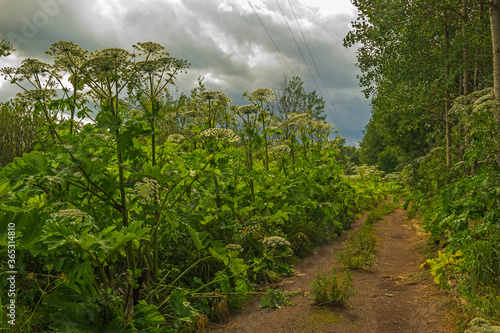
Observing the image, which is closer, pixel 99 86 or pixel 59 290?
pixel 59 290

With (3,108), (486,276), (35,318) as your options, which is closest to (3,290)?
(35,318)

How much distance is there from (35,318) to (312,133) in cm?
692

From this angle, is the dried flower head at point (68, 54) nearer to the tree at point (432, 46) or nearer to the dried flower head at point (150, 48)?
the dried flower head at point (150, 48)

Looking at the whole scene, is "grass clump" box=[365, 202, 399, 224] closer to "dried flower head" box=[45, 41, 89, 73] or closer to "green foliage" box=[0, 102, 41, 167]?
"dried flower head" box=[45, 41, 89, 73]

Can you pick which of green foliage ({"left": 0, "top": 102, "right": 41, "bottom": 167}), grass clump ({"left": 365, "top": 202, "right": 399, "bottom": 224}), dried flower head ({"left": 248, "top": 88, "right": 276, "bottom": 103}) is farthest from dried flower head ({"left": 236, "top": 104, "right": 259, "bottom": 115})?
green foliage ({"left": 0, "top": 102, "right": 41, "bottom": 167})

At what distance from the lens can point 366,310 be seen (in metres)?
3.89

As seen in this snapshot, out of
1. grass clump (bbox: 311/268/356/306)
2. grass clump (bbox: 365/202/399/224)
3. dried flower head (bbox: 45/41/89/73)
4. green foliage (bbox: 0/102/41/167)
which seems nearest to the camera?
dried flower head (bbox: 45/41/89/73)

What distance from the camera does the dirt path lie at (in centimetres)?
342

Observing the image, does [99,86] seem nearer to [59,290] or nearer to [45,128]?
[45,128]

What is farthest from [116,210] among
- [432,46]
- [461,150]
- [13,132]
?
[13,132]

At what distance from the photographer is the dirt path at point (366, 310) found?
3.42m

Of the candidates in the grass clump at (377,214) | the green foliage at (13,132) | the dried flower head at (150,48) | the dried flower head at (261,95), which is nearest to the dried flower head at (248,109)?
the dried flower head at (261,95)

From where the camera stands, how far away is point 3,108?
11.5 m

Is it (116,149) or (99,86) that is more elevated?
(99,86)
